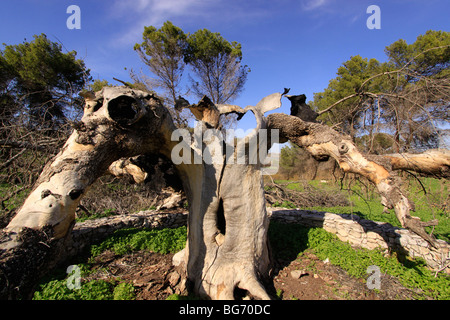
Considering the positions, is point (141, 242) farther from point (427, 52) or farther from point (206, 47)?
point (427, 52)

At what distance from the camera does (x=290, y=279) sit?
372 cm

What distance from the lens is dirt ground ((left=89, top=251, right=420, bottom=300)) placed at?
324 centimetres

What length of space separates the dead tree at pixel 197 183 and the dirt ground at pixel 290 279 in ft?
1.25

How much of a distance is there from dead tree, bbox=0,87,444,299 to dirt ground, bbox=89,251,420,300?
15.0 inches

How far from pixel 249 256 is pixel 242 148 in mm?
1594

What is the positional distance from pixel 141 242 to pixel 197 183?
7.44ft

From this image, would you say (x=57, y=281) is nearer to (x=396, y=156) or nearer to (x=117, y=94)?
(x=117, y=94)

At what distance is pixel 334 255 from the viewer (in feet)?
14.2

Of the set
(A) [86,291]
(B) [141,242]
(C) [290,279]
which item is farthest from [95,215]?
(C) [290,279]

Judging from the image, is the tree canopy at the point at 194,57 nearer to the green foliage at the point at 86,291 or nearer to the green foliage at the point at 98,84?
the green foliage at the point at 98,84

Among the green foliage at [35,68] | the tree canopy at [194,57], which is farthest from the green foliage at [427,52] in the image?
the green foliage at [35,68]

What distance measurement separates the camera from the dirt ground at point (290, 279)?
3244 millimetres
